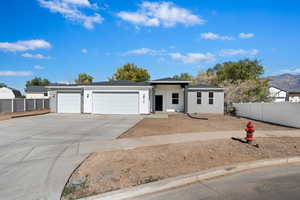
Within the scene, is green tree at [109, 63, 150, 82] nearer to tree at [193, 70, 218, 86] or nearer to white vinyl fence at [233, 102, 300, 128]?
tree at [193, 70, 218, 86]

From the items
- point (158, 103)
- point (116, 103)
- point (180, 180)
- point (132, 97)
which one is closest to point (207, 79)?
point (158, 103)

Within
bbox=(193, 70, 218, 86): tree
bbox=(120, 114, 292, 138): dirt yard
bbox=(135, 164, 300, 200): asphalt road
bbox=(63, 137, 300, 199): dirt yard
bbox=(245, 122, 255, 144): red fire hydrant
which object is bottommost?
bbox=(135, 164, 300, 200): asphalt road

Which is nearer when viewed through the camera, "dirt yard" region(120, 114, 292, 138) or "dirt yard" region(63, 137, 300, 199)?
"dirt yard" region(63, 137, 300, 199)

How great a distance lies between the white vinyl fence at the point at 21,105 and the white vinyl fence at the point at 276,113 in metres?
24.4

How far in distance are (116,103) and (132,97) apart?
1.81 metres

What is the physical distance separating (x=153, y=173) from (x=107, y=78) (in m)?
50.5

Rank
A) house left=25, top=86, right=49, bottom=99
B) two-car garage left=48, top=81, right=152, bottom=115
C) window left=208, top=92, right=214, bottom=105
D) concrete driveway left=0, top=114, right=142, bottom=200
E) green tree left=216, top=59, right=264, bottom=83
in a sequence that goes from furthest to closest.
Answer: house left=25, top=86, right=49, bottom=99, green tree left=216, top=59, right=264, bottom=83, window left=208, top=92, right=214, bottom=105, two-car garage left=48, top=81, right=152, bottom=115, concrete driveway left=0, top=114, right=142, bottom=200

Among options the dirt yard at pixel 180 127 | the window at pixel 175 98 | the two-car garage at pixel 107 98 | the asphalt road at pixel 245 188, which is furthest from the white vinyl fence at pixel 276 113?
the two-car garage at pixel 107 98

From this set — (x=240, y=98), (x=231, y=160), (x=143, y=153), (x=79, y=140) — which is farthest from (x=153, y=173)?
(x=240, y=98)

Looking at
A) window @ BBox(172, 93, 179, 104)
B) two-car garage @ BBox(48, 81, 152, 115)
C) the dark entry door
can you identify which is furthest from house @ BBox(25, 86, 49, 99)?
window @ BBox(172, 93, 179, 104)

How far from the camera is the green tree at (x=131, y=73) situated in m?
45.0

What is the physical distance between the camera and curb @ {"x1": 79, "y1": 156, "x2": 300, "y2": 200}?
340 cm

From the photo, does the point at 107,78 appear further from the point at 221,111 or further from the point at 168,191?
the point at 168,191

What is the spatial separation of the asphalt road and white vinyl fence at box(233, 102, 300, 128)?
8.44 metres
